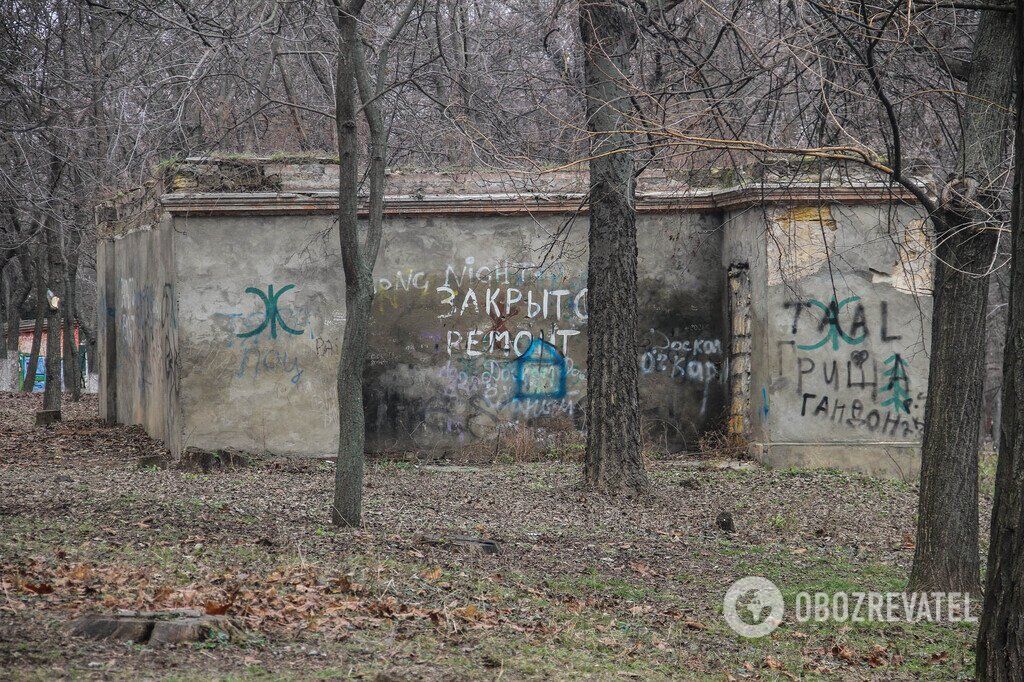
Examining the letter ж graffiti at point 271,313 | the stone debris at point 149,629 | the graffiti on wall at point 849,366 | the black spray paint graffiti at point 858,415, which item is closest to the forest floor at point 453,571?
the stone debris at point 149,629

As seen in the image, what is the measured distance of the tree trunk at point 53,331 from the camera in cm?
2000

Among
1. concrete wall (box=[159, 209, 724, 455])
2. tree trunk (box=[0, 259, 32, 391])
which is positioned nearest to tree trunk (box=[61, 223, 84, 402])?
tree trunk (box=[0, 259, 32, 391])

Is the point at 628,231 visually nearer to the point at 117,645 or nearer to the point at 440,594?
the point at 440,594

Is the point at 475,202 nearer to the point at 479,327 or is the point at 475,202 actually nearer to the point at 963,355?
the point at 479,327

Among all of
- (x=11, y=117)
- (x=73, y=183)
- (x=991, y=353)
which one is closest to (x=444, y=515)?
(x=11, y=117)

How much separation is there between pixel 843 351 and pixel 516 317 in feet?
14.3

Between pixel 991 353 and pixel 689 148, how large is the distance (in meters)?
22.8

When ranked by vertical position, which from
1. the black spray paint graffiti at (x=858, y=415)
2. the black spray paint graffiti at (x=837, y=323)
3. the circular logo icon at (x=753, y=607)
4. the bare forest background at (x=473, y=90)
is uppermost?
the bare forest background at (x=473, y=90)

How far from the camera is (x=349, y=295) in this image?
29.2 feet

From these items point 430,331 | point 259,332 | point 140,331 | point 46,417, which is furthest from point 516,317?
point 46,417

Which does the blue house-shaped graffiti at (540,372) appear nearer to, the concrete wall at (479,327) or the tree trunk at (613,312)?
the concrete wall at (479,327)

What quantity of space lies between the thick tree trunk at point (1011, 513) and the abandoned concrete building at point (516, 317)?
334 inches

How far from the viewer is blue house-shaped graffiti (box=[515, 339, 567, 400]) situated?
14.6 meters

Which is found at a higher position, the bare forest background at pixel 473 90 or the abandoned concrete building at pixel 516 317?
the bare forest background at pixel 473 90
